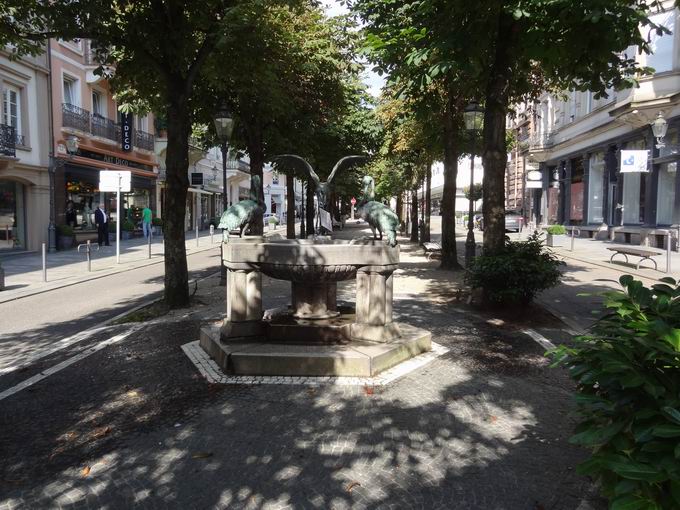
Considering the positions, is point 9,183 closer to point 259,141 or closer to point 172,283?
point 259,141

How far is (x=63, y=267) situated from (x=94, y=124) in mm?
12014

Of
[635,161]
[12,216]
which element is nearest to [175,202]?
[12,216]

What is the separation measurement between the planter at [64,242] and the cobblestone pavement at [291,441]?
19103 millimetres

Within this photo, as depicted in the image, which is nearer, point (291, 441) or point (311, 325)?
point (291, 441)

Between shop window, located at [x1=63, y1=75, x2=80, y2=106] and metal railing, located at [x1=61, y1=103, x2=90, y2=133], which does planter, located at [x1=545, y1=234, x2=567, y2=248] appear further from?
shop window, located at [x1=63, y1=75, x2=80, y2=106]

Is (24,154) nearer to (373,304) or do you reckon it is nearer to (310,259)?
(310,259)

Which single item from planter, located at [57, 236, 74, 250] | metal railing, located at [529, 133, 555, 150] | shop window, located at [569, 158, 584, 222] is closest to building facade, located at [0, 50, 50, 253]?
planter, located at [57, 236, 74, 250]

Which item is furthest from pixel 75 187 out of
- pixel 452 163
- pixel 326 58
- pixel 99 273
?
pixel 452 163

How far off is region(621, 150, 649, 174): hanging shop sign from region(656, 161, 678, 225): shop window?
2.75 meters

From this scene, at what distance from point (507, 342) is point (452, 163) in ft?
32.0

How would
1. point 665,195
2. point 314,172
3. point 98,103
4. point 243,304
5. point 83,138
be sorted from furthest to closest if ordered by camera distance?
1. point 98,103
2. point 83,138
3. point 665,195
4. point 314,172
5. point 243,304

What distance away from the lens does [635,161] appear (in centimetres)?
2052

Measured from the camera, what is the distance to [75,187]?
25953 millimetres

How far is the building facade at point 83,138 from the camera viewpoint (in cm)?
2369
